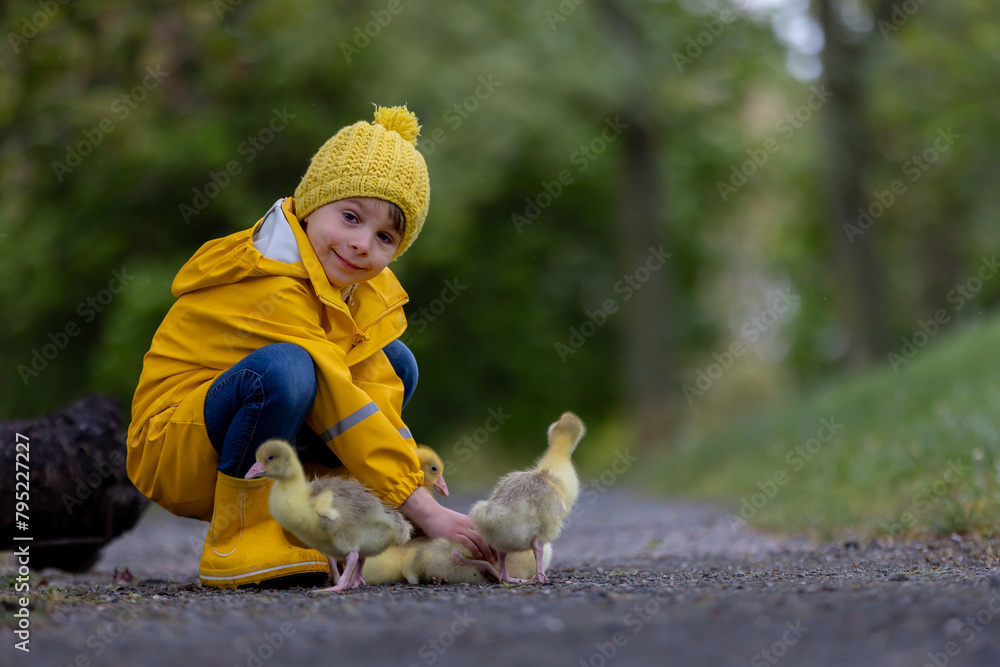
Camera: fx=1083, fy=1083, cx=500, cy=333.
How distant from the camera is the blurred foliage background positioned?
597 inches

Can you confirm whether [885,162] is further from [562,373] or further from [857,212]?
[562,373]

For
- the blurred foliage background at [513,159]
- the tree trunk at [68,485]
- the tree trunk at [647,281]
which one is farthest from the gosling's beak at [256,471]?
the tree trunk at [647,281]

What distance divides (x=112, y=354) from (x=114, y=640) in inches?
557

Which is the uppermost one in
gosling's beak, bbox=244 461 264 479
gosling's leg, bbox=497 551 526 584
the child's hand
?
gosling's beak, bbox=244 461 264 479

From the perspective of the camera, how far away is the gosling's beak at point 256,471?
347cm

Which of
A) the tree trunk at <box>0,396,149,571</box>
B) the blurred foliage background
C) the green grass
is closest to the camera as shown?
the tree trunk at <box>0,396,149,571</box>

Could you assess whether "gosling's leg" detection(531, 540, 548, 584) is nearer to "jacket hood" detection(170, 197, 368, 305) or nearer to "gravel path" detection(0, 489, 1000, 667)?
"gravel path" detection(0, 489, 1000, 667)

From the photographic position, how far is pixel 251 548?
374 cm

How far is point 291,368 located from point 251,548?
663 millimetres

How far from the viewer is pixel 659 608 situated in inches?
108

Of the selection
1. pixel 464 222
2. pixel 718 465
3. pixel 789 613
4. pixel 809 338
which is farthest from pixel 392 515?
pixel 809 338

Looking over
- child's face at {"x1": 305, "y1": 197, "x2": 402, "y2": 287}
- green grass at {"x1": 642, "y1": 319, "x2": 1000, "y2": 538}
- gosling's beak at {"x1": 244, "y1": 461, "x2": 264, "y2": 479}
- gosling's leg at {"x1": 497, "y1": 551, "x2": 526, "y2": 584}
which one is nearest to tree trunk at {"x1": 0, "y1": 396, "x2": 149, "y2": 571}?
gosling's beak at {"x1": 244, "y1": 461, "x2": 264, "y2": 479}

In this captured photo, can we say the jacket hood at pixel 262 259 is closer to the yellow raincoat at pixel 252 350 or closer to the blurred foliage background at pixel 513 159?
the yellow raincoat at pixel 252 350

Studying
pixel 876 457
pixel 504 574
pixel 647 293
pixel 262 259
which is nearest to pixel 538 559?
pixel 504 574
